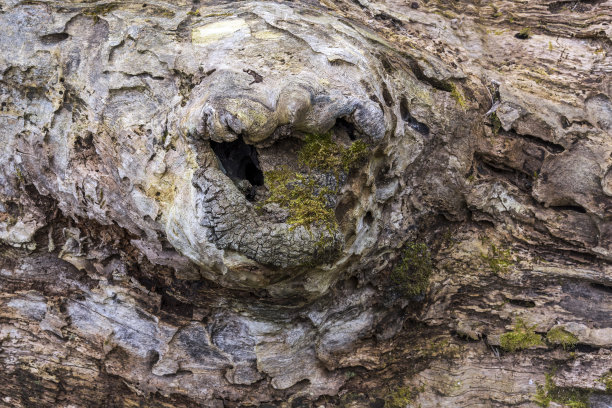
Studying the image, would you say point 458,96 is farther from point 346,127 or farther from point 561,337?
point 561,337

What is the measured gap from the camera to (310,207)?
2812 mm

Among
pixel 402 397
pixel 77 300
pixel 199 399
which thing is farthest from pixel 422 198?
pixel 77 300

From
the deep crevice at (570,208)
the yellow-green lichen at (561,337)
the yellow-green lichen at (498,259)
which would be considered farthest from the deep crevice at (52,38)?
the yellow-green lichen at (561,337)

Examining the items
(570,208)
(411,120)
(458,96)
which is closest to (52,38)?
(411,120)

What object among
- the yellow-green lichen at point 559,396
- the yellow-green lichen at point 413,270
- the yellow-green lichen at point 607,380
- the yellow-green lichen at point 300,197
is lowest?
the yellow-green lichen at point 559,396

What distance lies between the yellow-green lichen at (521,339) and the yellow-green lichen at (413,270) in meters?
0.65

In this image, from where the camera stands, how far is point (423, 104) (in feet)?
11.4

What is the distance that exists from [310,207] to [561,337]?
2.02m

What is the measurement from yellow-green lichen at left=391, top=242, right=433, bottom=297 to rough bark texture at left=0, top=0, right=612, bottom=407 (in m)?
0.02

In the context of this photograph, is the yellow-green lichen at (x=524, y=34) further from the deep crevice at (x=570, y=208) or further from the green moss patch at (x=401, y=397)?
the green moss patch at (x=401, y=397)

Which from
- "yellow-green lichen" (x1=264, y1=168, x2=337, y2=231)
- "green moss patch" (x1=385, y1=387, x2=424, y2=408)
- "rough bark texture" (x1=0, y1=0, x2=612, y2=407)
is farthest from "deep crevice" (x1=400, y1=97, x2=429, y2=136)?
"green moss patch" (x1=385, y1=387, x2=424, y2=408)

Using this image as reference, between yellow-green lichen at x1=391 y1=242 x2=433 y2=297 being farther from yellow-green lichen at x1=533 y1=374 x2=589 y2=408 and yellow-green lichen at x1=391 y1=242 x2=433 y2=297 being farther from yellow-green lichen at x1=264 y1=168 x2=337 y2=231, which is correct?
yellow-green lichen at x1=533 y1=374 x2=589 y2=408

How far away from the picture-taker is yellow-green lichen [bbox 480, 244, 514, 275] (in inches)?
141

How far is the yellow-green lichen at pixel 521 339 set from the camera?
11.4 feet
